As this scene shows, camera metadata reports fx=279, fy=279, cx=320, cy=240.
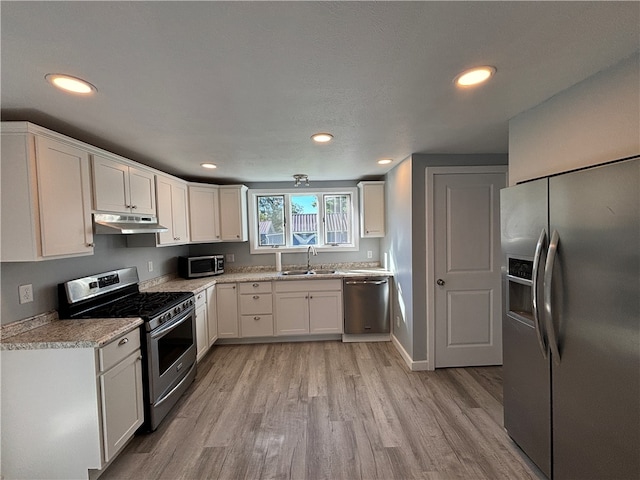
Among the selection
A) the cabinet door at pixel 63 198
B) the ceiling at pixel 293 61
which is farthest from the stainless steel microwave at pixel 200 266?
the ceiling at pixel 293 61

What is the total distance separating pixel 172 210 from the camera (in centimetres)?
321

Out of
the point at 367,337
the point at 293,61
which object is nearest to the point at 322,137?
the point at 293,61

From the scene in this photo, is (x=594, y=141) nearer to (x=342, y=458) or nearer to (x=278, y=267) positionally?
(x=342, y=458)

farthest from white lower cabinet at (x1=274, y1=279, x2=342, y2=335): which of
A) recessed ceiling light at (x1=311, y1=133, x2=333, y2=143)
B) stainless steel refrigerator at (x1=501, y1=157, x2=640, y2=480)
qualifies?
stainless steel refrigerator at (x1=501, y1=157, x2=640, y2=480)

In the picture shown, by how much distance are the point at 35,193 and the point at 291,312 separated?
271 cm

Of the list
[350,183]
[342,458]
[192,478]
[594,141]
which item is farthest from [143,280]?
[594,141]

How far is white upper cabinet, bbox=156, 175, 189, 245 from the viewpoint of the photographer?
297cm

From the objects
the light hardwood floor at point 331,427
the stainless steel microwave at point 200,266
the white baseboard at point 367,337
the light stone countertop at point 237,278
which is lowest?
the light hardwood floor at point 331,427

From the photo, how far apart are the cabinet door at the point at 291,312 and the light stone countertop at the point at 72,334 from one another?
185cm

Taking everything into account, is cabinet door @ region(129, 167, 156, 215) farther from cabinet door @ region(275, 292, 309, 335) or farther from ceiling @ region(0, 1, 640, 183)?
cabinet door @ region(275, 292, 309, 335)

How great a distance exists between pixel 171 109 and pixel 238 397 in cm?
238

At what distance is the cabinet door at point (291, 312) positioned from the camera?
12.0 feet

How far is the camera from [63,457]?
1630 millimetres

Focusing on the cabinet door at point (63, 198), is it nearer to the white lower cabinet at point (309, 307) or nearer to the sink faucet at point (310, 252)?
the white lower cabinet at point (309, 307)
